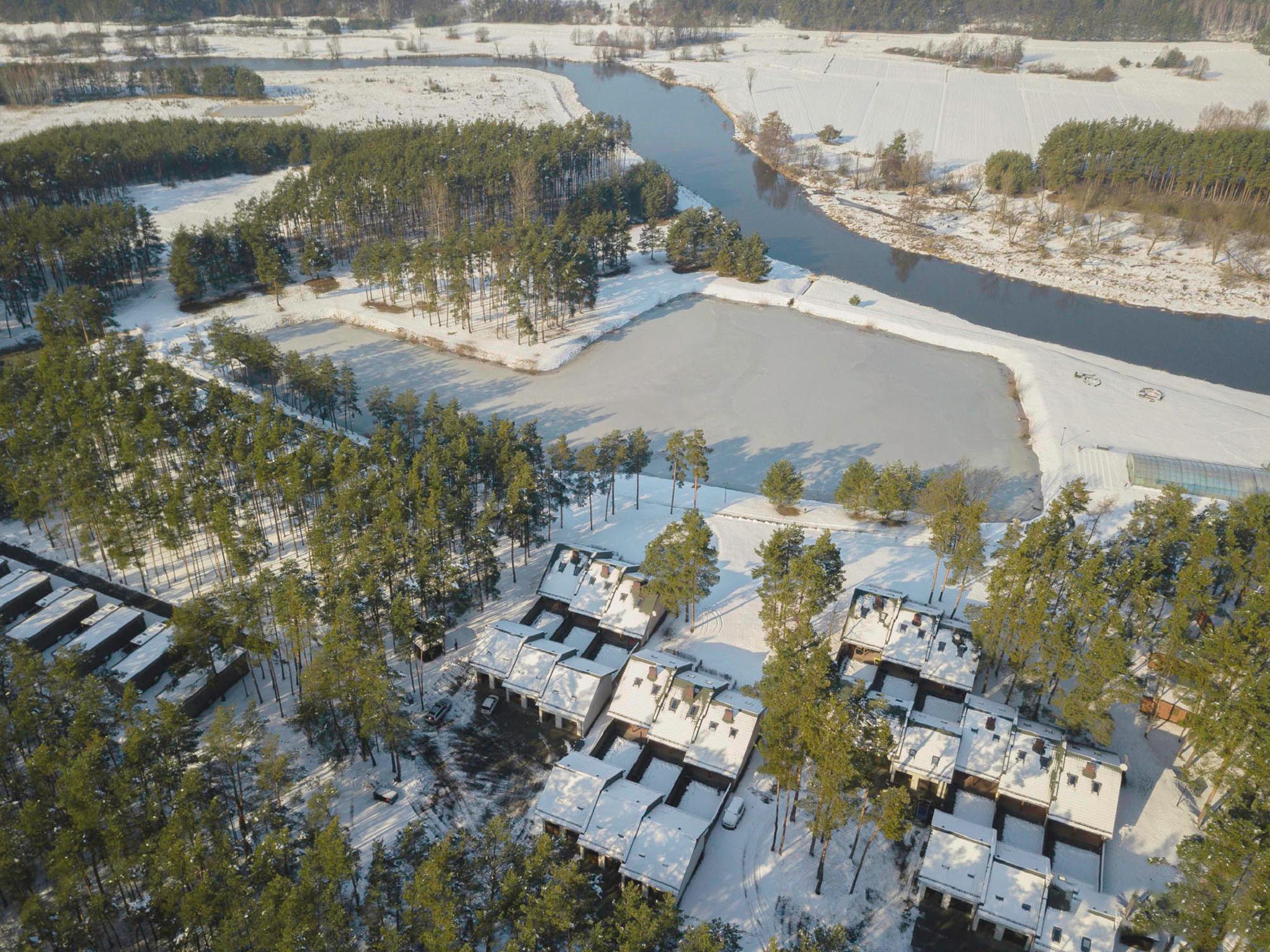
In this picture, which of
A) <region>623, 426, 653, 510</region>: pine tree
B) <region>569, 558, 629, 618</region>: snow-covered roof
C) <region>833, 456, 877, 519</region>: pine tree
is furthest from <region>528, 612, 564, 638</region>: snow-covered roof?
<region>833, 456, 877, 519</region>: pine tree

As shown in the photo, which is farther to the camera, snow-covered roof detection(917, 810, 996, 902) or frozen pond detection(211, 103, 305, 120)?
frozen pond detection(211, 103, 305, 120)

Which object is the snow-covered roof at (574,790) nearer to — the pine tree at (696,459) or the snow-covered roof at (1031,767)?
the snow-covered roof at (1031,767)

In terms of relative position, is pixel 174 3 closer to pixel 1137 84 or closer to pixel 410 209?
pixel 410 209

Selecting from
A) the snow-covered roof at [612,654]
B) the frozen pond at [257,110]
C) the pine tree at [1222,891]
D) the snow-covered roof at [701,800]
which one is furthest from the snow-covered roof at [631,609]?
the frozen pond at [257,110]

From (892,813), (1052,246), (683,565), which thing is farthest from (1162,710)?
(1052,246)

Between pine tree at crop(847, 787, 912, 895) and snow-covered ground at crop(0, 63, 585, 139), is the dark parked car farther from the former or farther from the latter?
snow-covered ground at crop(0, 63, 585, 139)

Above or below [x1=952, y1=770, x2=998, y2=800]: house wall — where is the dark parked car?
above

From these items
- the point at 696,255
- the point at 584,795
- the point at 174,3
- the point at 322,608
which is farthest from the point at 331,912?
the point at 174,3
